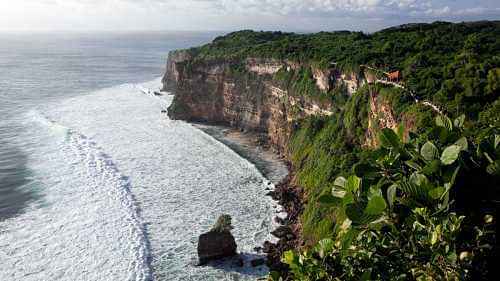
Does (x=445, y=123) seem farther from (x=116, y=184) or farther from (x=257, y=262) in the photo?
(x=116, y=184)

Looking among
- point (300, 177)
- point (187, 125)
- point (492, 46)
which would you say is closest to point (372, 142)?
point (300, 177)

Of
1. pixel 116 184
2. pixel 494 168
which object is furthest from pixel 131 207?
pixel 494 168

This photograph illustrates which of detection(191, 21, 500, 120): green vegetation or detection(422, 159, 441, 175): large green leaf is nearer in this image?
detection(422, 159, 441, 175): large green leaf

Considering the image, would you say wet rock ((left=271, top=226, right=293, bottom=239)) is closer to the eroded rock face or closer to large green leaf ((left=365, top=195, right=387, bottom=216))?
the eroded rock face

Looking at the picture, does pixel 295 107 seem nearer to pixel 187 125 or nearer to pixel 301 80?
pixel 301 80

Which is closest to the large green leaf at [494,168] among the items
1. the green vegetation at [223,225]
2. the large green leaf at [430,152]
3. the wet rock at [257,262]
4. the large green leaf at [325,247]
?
the large green leaf at [430,152]

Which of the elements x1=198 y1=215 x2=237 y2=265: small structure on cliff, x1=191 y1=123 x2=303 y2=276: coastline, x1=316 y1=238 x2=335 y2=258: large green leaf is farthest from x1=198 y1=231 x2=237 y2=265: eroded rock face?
x1=316 y1=238 x2=335 y2=258: large green leaf

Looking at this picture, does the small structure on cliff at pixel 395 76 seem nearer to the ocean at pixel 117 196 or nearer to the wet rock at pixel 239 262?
the ocean at pixel 117 196
